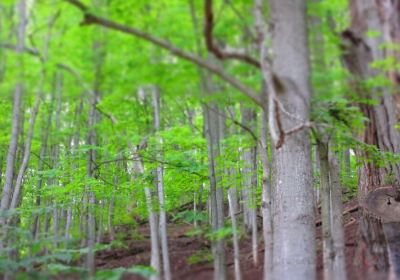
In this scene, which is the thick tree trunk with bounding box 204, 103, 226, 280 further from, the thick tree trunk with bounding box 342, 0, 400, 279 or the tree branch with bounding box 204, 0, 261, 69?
the thick tree trunk with bounding box 342, 0, 400, 279

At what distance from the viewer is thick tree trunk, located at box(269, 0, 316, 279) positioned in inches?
184

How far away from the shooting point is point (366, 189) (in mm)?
6891

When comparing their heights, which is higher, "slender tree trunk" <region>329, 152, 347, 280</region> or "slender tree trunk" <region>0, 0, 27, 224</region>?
"slender tree trunk" <region>0, 0, 27, 224</region>

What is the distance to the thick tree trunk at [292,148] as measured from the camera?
4680mm

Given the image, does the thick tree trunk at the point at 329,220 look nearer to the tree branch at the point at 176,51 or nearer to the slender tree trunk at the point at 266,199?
the slender tree trunk at the point at 266,199

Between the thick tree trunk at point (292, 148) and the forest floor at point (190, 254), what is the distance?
3.97 meters

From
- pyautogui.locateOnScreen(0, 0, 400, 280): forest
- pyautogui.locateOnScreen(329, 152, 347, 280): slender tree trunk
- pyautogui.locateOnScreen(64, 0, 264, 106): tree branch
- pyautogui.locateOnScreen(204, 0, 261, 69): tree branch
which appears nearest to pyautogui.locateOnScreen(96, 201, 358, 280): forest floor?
pyautogui.locateOnScreen(0, 0, 400, 280): forest

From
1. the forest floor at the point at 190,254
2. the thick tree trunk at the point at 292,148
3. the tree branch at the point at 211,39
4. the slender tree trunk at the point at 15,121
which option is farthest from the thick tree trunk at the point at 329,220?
the slender tree trunk at the point at 15,121

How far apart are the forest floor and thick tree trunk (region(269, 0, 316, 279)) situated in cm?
397

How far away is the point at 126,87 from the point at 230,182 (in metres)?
3.23

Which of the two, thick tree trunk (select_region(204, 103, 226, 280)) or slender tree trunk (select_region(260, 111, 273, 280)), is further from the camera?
slender tree trunk (select_region(260, 111, 273, 280))

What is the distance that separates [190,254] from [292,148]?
28.0 feet

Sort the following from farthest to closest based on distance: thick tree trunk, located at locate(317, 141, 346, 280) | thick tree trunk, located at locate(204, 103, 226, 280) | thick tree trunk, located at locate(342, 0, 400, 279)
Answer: thick tree trunk, located at locate(204, 103, 226, 280) → thick tree trunk, located at locate(342, 0, 400, 279) → thick tree trunk, located at locate(317, 141, 346, 280)

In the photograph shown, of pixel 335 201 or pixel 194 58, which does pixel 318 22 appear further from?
pixel 335 201
